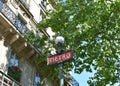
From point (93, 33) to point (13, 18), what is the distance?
6.14 meters

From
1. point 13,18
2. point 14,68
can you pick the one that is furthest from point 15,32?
point 14,68

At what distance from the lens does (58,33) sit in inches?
964

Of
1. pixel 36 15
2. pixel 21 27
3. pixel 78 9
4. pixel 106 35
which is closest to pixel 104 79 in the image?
pixel 106 35

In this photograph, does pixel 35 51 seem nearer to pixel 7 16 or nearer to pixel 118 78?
pixel 7 16

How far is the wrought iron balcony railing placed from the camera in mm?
23498

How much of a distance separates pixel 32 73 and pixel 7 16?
5431 millimetres

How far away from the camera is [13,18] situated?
24.7 metres

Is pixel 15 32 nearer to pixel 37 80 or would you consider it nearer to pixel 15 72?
pixel 15 72

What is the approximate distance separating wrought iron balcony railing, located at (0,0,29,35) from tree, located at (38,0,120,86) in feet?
6.26

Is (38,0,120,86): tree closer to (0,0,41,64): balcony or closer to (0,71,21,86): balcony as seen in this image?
(0,0,41,64): balcony

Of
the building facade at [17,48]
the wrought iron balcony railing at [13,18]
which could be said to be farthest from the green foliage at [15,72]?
the wrought iron balcony railing at [13,18]

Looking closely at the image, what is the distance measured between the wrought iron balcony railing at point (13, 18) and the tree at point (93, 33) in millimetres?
1907

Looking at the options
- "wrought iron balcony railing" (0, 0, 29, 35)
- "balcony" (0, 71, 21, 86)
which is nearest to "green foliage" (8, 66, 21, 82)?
"balcony" (0, 71, 21, 86)

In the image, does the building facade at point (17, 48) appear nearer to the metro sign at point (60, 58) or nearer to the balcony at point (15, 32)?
the balcony at point (15, 32)
